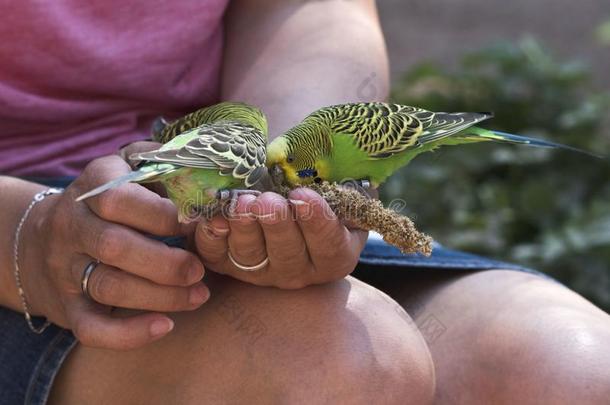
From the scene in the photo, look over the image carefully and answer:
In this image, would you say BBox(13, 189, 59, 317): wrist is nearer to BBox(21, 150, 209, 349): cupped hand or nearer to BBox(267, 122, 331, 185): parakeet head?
BBox(21, 150, 209, 349): cupped hand

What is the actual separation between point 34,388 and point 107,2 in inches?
35.2

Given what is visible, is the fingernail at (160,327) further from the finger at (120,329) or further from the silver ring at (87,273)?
the silver ring at (87,273)

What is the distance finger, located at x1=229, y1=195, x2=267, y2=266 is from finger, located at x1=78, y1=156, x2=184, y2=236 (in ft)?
0.45

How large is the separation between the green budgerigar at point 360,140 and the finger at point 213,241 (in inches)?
9.7

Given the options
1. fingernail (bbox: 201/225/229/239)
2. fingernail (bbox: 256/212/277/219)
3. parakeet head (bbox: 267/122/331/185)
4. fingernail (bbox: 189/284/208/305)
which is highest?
fingernail (bbox: 256/212/277/219)

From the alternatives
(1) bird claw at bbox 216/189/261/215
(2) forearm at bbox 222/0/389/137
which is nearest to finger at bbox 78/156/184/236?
(1) bird claw at bbox 216/189/261/215

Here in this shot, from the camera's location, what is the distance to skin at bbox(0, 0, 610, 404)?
153cm

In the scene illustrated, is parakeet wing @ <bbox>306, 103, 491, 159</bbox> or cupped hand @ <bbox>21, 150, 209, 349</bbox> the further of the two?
parakeet wing @ <bbox>306, 103, 491, 159</bbox>

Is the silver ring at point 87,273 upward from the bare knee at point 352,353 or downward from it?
upward

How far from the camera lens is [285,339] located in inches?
61.4

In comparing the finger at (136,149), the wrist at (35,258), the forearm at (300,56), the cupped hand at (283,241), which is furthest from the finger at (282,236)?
the forearm at (300,56)

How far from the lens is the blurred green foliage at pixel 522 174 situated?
11.4 ft

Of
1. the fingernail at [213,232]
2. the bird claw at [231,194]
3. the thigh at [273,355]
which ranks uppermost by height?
the bird claw at [231,194]

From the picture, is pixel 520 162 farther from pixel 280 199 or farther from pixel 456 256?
pixel 280 199
